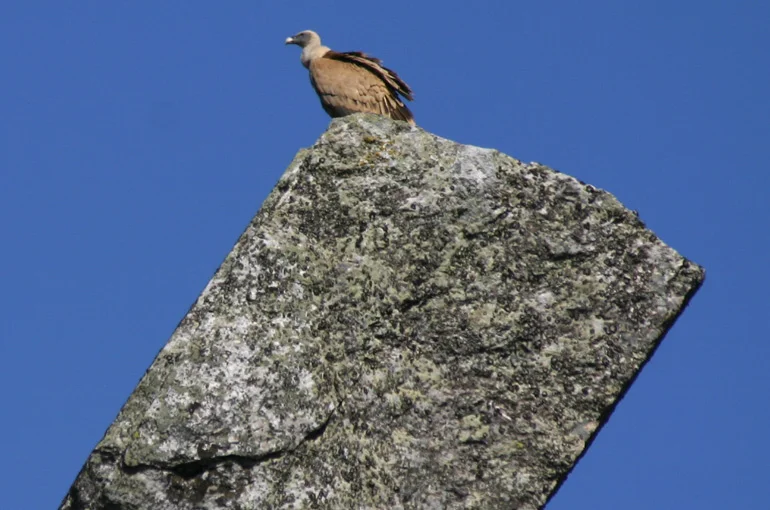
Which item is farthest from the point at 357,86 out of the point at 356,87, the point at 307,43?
the point at 307,43

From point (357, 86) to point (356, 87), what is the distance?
11mm

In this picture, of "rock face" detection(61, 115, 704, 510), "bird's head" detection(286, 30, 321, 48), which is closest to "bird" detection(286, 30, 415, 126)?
"bird's head" detection(286, 30, 321, 48)

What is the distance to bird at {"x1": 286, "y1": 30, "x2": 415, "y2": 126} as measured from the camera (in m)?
9.12

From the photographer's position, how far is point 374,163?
6.50 m

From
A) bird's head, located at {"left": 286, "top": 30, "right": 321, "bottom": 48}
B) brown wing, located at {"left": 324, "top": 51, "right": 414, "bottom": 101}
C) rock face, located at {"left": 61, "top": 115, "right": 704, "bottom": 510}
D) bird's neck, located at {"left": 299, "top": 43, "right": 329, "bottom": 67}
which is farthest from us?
bird's head, located at {"left": 286, "top": 30, "right": 321, "bottom": 48}

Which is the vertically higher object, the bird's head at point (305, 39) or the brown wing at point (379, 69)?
the bird's head at point (305, 39)

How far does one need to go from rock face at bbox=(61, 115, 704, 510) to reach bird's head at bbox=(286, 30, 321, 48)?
6.04 meters

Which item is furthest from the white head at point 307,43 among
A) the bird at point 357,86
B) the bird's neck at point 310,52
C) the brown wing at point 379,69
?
the brown wing at point 379,69

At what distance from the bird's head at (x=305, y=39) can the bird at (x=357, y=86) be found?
2.19 metres

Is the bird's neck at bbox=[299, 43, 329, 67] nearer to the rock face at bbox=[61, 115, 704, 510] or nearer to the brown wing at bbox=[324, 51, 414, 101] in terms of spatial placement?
the brown wing at bbox=[324, 51, 414, 101]

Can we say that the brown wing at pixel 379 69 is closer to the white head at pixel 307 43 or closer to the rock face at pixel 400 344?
the white head at pixel 307 43

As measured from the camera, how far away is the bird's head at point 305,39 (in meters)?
12.3

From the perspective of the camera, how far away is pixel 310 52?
11906 mm

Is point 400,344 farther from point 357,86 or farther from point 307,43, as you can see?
point 307,43
